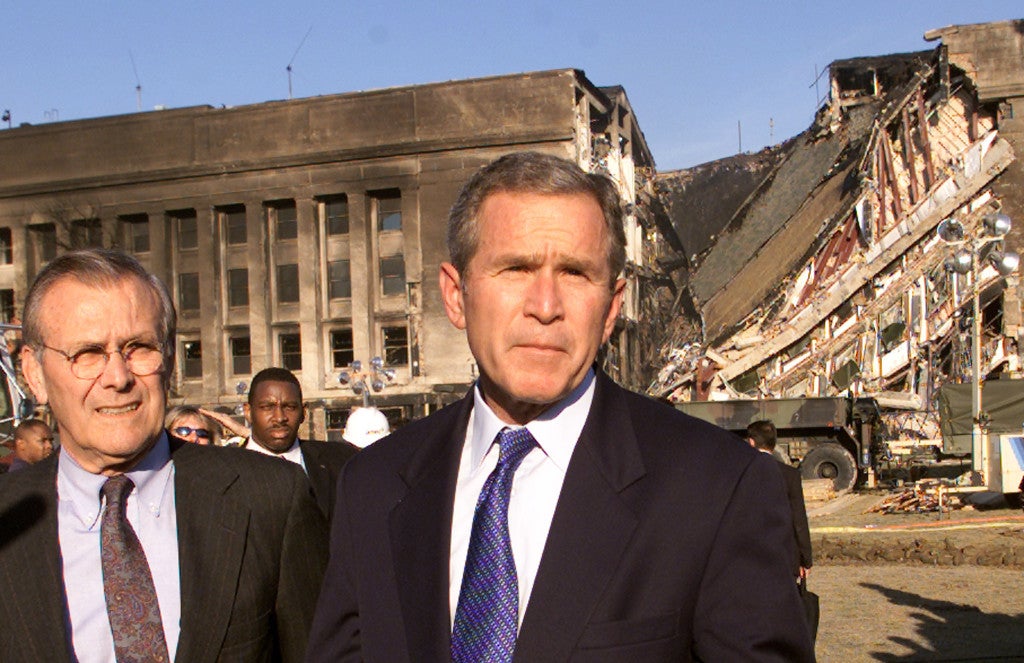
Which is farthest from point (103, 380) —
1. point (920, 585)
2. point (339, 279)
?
point (339, 279)

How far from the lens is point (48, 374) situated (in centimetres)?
310

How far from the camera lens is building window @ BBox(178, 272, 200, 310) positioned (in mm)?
60875

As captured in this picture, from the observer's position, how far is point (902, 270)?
1613 inches

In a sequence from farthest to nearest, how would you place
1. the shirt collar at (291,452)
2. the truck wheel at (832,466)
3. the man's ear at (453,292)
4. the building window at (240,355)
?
the building window at (240,355) → the truck wheel at (832,466) → the shirt collar at (291,452) → the man's ear at (453,292)

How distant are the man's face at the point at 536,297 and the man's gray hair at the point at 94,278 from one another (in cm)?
94

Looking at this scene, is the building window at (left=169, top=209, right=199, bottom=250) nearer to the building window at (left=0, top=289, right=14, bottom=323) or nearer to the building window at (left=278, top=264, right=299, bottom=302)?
the building window at (left=278, top=264, right=299, bottom=302)

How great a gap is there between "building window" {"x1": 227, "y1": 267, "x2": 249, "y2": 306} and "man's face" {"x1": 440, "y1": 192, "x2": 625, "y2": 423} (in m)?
58.8

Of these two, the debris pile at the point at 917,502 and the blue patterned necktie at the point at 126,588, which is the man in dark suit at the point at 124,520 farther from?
the debris pile at the point at 917,502

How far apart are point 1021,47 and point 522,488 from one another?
150ft

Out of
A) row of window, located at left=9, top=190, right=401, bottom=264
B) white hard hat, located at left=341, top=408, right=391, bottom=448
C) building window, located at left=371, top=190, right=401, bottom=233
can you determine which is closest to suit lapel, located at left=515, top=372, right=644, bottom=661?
white hard hat, located at left=341, top=408, right=391, bottom=448

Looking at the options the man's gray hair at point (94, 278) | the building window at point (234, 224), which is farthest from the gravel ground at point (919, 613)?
the building window at point (234, 224)

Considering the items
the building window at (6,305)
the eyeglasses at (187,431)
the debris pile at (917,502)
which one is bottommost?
the debris pile at (917,502)

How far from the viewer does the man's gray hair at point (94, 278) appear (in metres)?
3.10

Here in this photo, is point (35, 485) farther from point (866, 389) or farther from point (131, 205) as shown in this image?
point (131, 205)
